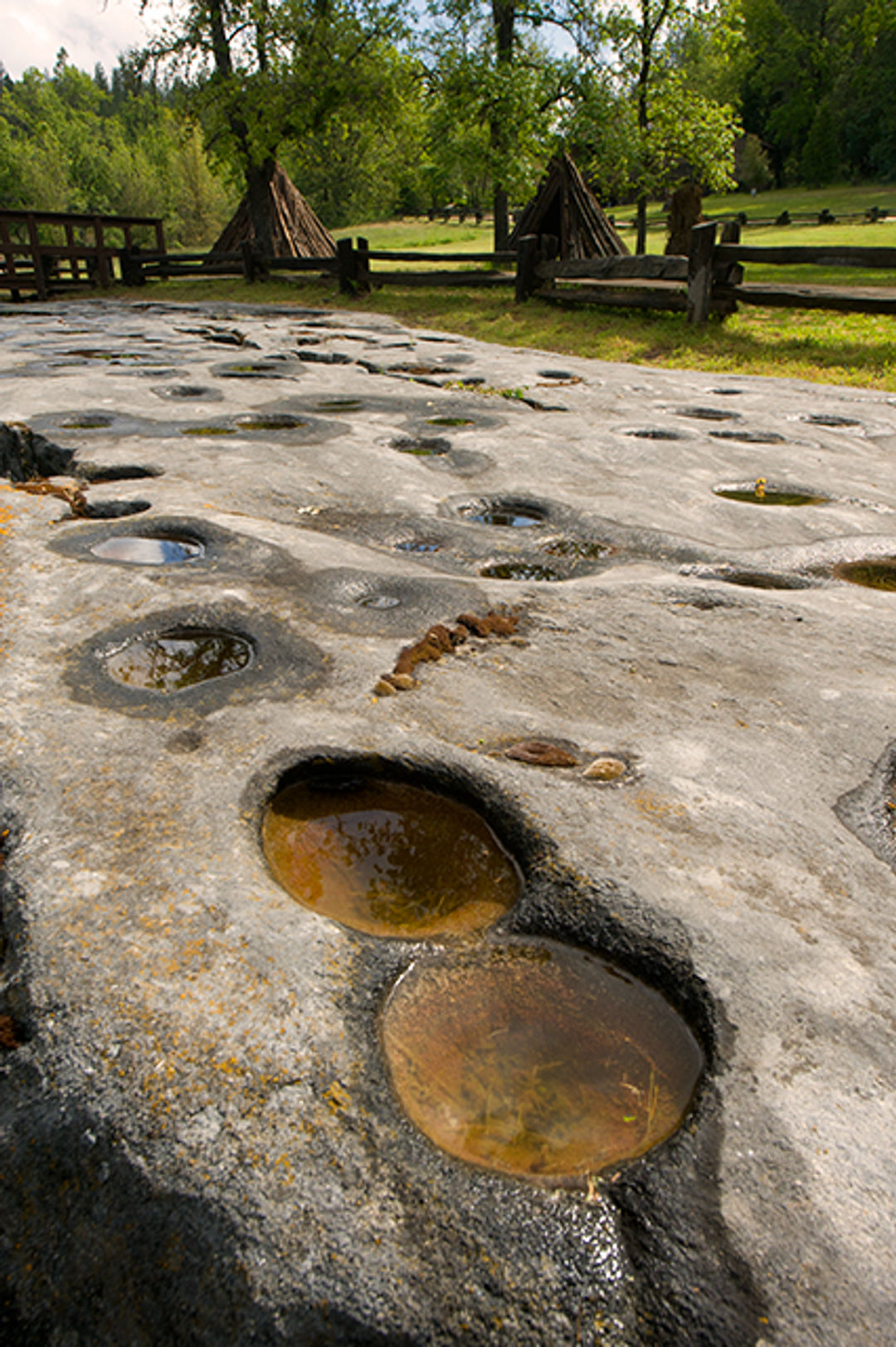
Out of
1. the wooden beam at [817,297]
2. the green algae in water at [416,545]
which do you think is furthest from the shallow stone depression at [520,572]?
the wooden beam at [817,297]

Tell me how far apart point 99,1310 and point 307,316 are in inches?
601

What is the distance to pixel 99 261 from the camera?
20.8 meters

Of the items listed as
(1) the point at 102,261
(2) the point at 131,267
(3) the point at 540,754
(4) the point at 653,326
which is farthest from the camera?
(2) the point at 131,267

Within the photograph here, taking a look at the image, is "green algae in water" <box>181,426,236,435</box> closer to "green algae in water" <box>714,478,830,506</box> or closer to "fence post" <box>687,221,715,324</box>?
"green algae in water" <box>714,478,830,506</box>

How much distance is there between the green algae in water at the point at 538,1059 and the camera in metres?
1.30

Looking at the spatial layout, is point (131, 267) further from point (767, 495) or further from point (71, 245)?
point (767, 495)

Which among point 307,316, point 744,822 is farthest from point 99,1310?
point 307,316

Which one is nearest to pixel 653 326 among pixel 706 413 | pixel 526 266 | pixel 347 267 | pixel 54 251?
pixel 526 266

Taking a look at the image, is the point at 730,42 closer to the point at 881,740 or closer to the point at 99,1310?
the point at 881,740

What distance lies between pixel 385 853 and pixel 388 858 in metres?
0.02

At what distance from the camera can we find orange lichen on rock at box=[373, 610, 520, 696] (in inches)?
99.9

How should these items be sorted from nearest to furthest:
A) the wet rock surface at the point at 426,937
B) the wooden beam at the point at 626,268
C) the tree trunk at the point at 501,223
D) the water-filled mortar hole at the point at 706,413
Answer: the wet rock surface at the point at 426,937 < the water-filled mortar hole at the point at 706,413 < the wooden beam at the point at 626,268 < the tree trunk at the point at 501,223

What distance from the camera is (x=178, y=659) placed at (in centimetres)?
273

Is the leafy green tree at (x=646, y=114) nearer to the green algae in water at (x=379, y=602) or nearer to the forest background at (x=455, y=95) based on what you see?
the forest background at (x=455, y=95)
